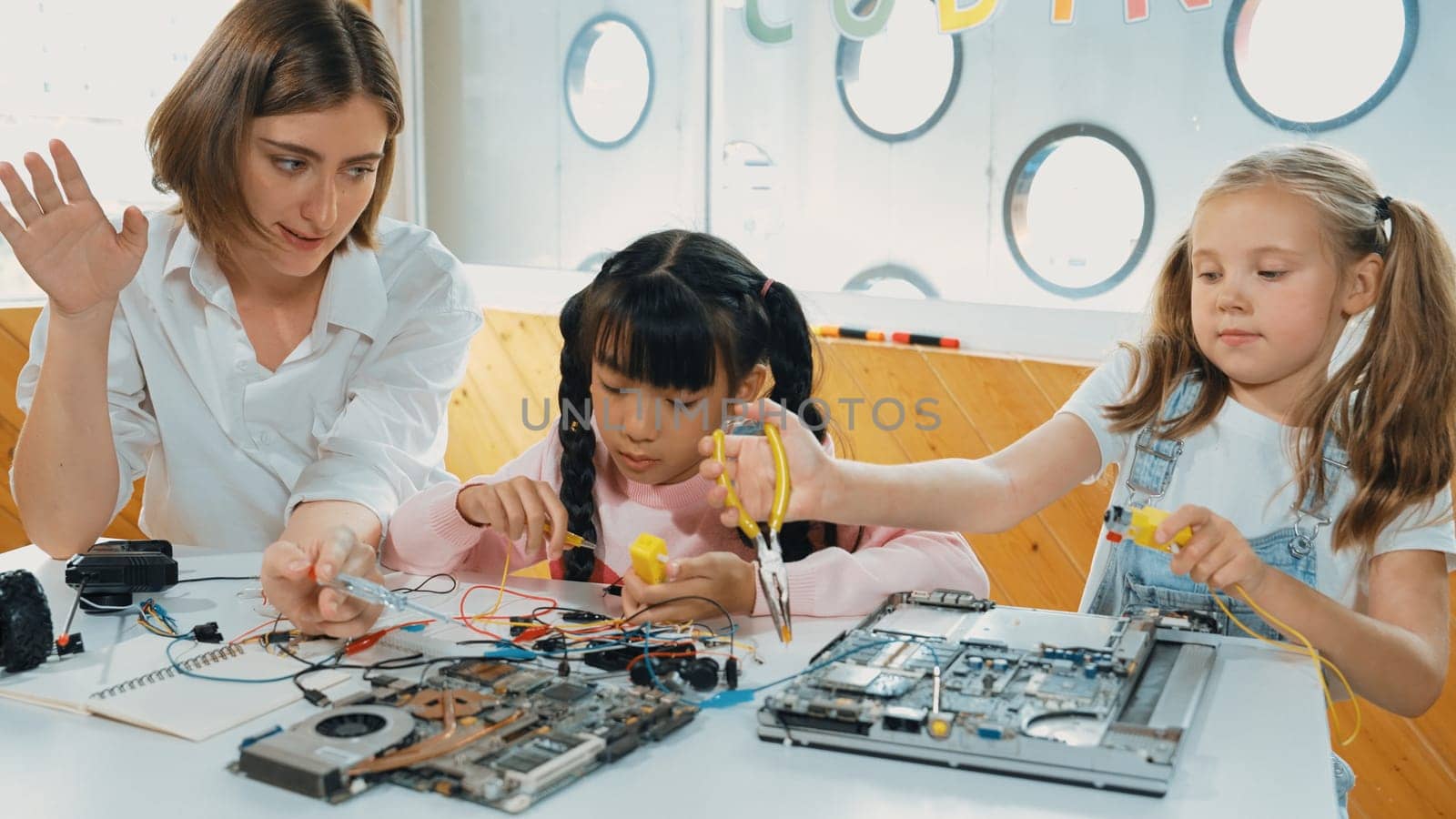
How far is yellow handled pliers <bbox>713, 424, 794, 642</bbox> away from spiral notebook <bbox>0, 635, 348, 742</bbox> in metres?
0.34

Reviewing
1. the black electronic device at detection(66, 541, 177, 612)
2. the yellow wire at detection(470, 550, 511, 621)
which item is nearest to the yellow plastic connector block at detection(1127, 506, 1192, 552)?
the yellow wire at detection(470, 550, 511, 621)

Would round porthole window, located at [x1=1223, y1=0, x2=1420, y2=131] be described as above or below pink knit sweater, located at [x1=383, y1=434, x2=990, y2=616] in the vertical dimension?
above

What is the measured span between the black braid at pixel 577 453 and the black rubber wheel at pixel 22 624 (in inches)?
21.7

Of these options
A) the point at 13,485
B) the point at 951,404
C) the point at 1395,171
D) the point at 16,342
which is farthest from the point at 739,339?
the point at 16,342

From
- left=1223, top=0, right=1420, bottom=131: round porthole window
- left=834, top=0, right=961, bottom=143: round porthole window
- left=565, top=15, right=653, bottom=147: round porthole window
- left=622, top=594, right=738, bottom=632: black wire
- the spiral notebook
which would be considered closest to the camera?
the spiral notebook

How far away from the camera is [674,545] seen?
1.40 m

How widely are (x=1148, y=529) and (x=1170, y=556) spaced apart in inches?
11.9

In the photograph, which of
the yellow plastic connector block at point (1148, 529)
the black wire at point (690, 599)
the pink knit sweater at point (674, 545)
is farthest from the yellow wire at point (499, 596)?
the yellow plastic connector block at point (1148, 529)

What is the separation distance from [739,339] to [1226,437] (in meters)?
0.54

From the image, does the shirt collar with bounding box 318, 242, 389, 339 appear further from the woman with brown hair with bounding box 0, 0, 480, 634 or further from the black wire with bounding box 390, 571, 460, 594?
the black wire with bounding box 390, 571, 460, 594

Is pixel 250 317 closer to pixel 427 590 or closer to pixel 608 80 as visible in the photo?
pixel 427 590

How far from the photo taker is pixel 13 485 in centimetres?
134

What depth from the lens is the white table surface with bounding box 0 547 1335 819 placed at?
0.76m

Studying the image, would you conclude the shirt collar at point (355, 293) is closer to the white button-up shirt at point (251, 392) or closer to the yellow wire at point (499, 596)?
the white button-up shirt at point (251, 392)
